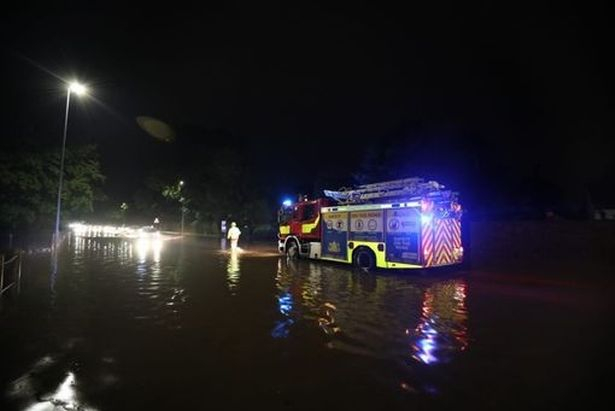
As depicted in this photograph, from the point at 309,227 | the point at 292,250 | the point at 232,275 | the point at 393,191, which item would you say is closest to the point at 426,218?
the point at 393,191

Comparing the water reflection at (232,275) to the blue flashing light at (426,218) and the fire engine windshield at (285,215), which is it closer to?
the fire engine windshield at (285,215)

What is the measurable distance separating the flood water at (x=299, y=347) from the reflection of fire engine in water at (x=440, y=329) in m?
0.03

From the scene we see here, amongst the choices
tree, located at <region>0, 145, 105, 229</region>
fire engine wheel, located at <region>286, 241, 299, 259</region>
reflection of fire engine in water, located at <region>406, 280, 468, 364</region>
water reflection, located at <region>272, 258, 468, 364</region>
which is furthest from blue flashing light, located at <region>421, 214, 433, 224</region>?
tree, located at <region>0, 145, 105, 229</region>

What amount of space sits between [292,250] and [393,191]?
6529 millimetres

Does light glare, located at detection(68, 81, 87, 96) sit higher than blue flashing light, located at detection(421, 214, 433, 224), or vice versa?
light glare, located at detection(68, 81, 87, 96)

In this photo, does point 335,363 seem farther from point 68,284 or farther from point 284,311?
point 68,284

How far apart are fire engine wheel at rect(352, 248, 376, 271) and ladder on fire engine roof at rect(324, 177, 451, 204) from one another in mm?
1960

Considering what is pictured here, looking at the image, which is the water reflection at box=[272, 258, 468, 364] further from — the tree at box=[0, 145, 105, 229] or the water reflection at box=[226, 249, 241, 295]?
the tree at box=[0, 145, 105, 229]

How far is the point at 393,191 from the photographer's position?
52.5 feet

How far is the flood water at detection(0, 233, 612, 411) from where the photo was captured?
15.0 ft

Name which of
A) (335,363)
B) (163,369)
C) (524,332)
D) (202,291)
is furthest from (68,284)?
(524,332)

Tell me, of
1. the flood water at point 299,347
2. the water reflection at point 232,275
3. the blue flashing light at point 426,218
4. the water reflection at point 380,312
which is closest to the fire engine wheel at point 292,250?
the water reflection at point 232,275

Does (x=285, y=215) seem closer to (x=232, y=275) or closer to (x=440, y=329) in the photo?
(x=232, y=275)

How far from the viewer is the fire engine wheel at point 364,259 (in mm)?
15930
